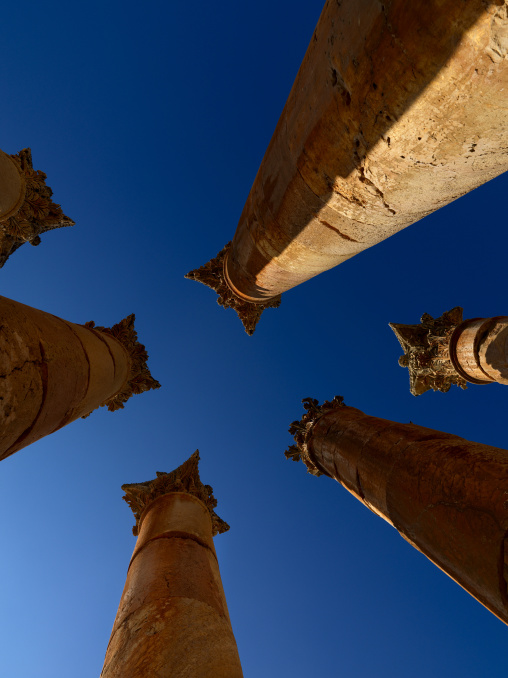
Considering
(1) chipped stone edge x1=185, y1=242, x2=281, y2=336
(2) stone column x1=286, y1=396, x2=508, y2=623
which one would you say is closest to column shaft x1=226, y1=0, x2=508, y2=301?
(2) stone column x1=286, y1=396, x2=508, y2=623

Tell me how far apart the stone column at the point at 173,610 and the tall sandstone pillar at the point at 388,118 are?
5265 millimetres

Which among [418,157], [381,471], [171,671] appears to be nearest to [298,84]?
[418,157]

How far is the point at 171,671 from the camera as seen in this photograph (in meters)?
3.47

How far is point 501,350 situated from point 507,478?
570cm

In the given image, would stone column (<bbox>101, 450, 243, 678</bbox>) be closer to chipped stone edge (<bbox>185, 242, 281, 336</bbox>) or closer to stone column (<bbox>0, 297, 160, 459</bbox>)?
stone column (<bbox>0, 297, 160, 459</bbox>)

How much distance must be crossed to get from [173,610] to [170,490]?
395cm

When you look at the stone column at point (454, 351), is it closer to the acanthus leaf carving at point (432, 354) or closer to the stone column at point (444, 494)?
the acanthus leaf carving at point (432, 354)

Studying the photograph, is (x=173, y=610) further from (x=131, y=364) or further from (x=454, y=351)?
(x=454, y=351)

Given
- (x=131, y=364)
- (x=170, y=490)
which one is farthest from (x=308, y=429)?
(x=131, y=364)

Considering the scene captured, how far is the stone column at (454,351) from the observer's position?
25.9 ft

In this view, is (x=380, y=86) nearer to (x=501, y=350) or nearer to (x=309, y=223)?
(x=309, y=223)

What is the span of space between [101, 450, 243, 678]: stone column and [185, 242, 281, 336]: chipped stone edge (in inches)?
→ 277

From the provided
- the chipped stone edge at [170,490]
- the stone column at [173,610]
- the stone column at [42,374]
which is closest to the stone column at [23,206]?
the stone column at [42,374]

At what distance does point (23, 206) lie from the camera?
6984 millimetres
